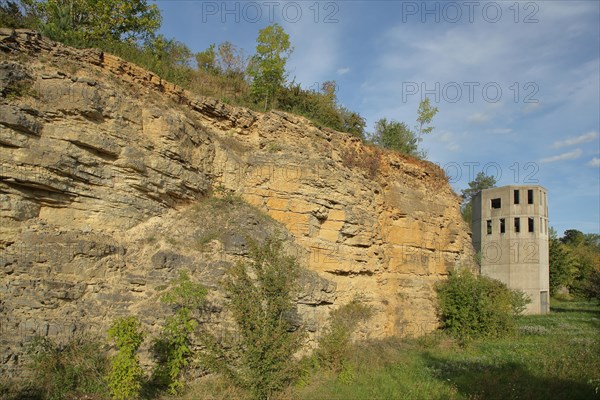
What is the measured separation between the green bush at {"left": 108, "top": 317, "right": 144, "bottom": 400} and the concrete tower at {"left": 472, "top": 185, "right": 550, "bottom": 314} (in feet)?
92.0

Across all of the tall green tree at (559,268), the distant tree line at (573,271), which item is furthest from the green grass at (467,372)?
the tall green tree at (559,268)

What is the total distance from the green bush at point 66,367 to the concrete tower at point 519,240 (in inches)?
1111

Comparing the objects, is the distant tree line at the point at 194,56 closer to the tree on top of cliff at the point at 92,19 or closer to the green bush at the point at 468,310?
the tree on top of cliff at the point at 92,19

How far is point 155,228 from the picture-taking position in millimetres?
8492

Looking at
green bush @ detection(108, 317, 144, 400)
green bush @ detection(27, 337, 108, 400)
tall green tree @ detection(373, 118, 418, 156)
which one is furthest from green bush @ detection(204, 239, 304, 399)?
tall green tree @ detection(373, 118, 418, 156)

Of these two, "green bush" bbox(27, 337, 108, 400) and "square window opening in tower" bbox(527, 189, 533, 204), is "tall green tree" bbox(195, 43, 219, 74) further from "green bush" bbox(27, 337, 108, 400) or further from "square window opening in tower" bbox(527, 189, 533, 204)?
"square window opening in tower" bbox(527, 189, 533, 204)

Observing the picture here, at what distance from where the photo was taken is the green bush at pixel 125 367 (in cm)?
611

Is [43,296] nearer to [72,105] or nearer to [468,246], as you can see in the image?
[72,105]

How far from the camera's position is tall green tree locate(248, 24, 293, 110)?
1396 cm

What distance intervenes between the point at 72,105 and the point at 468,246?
15.9 m

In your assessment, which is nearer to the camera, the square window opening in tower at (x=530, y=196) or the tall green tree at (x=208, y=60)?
the tall green tree at (x=208, y=60)

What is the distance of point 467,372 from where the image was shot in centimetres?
1052

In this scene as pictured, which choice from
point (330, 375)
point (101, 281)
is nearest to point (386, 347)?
point (330, 375)

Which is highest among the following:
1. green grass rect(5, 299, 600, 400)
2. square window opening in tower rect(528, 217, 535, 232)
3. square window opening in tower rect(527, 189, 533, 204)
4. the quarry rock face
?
square window opening in tower rect(527, 189, 533, 204)
